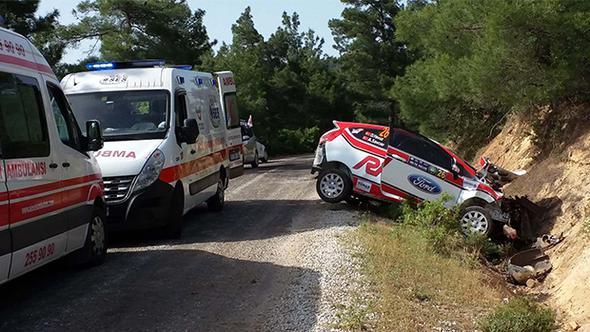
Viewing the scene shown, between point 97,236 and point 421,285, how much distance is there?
3.99 metres

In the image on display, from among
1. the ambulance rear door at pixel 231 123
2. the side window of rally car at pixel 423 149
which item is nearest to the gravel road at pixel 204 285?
the side window of rally car at pixel 423 149

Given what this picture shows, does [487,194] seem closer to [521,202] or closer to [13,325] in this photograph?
[521,202]

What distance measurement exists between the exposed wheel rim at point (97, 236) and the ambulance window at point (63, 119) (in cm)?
102

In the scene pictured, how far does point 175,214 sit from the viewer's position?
1006 cm

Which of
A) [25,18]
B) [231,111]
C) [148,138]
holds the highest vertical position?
[25,18]

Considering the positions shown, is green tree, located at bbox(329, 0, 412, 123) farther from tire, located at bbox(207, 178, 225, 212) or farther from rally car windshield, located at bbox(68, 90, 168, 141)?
rally car windshield, located at bbox(68, 90, 168, 141)

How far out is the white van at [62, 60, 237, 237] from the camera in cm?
941

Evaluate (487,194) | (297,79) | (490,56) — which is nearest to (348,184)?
(487,194)

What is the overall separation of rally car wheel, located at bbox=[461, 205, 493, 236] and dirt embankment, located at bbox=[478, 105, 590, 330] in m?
1.10

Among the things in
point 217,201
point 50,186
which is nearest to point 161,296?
point 50,186

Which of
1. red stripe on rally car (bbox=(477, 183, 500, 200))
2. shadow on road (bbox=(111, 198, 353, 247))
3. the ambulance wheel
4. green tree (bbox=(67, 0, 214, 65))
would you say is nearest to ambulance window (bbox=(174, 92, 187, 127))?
the ambulance wheel

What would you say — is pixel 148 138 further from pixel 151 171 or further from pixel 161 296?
pixel 161 296

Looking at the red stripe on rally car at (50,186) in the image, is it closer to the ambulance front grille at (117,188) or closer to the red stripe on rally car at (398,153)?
the ambulance front grille at (117,188)

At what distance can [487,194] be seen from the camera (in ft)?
41.0
